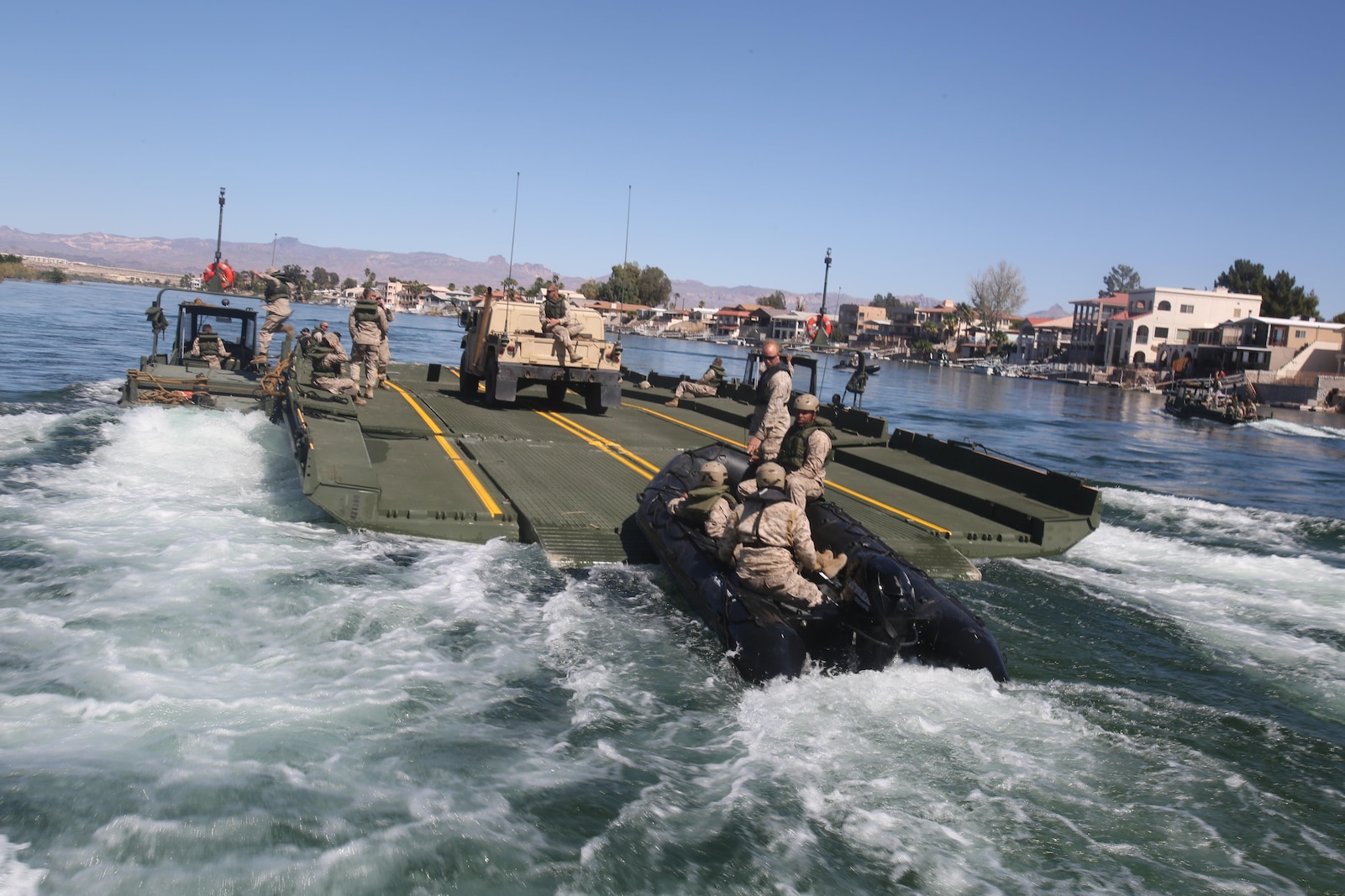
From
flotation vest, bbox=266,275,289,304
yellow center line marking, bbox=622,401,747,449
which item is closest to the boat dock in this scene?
yellow center line marking, bbox=622,401,747,449

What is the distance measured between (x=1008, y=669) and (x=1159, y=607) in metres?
3.34

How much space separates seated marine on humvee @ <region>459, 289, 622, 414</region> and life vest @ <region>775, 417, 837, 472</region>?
31.0 ft

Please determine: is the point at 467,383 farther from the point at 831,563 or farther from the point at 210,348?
the point at 831,563

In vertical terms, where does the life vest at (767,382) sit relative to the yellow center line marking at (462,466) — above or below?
above

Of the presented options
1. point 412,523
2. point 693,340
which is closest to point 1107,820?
point 412,523

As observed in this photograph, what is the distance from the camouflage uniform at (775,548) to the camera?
7.81 metres

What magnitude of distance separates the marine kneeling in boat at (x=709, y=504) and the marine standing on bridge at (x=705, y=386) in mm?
13359

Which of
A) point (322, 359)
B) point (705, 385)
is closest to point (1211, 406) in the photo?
point (705, 385)

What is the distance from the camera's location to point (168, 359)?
812 inches

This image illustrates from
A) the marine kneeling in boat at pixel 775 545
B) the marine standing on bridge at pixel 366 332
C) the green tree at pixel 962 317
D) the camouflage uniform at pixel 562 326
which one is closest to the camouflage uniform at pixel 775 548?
the marine kneeling in boat at pixel 775 545

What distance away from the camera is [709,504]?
30.8ft

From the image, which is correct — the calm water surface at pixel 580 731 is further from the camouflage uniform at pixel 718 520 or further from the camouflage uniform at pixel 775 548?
the camouflage uniform at pixel 718 520

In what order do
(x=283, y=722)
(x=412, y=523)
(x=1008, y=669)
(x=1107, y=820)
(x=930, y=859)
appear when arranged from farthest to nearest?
(x=412, y=523) → (x=1008, y=669) → (x=283, y=722) → (x=1107, y=820) → (x=930, y=859)

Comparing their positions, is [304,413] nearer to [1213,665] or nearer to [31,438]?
[31,438]
